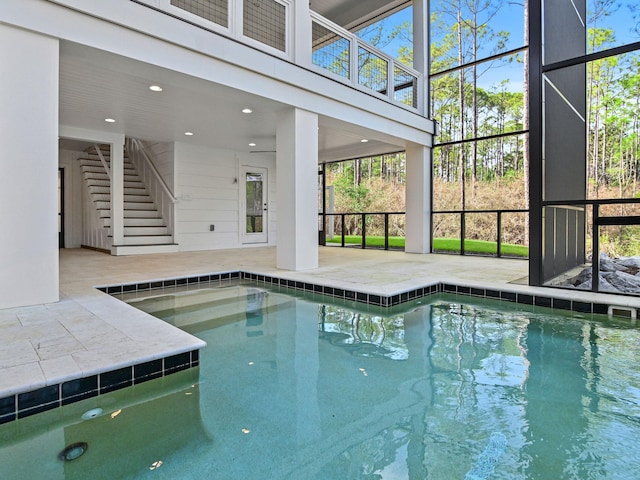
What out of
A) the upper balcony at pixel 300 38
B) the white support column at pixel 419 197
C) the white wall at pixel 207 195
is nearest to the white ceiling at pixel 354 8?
the upper balcony at pixel 300 38

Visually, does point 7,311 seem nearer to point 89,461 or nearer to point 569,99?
point 89,461

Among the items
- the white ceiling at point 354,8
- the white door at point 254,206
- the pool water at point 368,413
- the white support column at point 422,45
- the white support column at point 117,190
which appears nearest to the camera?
the pool water at point 368,413

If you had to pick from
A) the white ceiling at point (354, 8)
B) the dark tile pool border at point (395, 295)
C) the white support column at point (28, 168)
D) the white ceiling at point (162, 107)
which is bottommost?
the dark tile pool border at point (395, 295)

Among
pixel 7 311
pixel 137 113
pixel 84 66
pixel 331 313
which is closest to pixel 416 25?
pixel 137 113

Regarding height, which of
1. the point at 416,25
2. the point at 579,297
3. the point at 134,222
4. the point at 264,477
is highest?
the point at 416,25

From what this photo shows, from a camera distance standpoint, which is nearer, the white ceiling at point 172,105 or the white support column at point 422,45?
the white ceiling at point 172,105

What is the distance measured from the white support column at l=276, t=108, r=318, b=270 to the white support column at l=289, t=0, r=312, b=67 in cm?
68

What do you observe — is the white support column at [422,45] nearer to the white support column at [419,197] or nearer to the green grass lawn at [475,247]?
the white support column at [419,197]

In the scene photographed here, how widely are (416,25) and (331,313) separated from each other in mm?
6687

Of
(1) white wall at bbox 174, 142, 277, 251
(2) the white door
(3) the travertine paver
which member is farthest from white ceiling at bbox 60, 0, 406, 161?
(3) the travertine paver

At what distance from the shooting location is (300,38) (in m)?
5.04

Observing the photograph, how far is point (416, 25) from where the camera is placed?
759 cm

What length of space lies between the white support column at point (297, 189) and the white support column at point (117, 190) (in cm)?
394

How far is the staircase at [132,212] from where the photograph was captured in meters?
7.68
